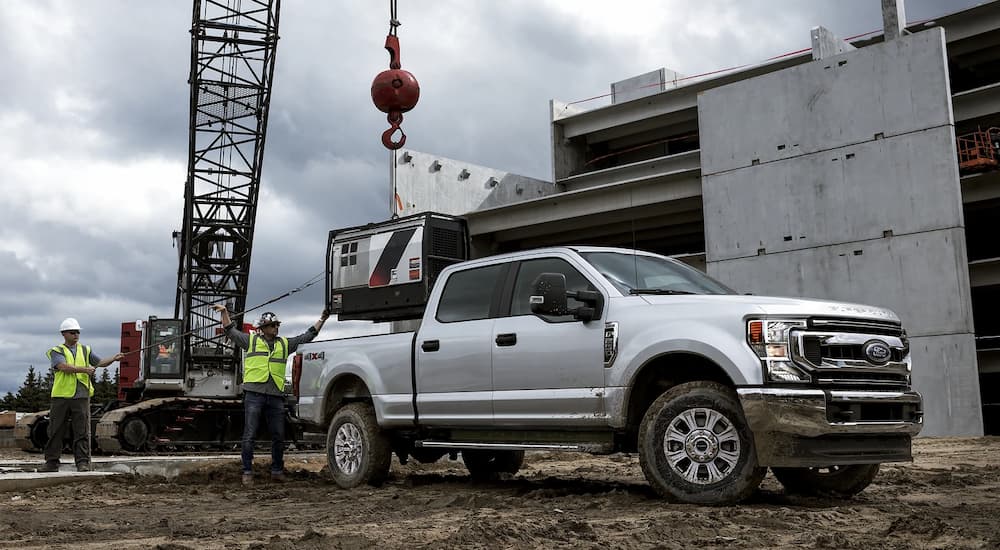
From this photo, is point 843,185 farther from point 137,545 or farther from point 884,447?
point 137,545

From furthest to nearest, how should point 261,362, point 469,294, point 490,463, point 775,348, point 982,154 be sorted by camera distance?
1. point 982,154
2. point 261,362
3. point 490,463
4. point 469,294
5. point 775,348

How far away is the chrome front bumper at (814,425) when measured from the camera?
657 centimetres

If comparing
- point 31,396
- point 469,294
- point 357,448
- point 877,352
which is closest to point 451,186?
point 357,448

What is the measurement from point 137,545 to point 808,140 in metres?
22.5

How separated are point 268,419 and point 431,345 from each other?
328 cm

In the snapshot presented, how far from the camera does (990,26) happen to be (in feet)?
90.4

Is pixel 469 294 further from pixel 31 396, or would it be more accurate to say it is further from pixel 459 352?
pixel 31 396

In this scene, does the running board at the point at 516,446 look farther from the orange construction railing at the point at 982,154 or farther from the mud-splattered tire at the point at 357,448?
the orange construction railing at the point at 982,154

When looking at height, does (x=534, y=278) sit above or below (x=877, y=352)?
above

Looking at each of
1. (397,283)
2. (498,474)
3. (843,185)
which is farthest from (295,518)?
(843,185)

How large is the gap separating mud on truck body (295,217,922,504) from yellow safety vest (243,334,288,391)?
1689 mm

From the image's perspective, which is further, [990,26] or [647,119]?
[647,119]

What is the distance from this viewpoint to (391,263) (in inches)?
638

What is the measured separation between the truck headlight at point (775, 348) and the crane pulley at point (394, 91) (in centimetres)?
998
